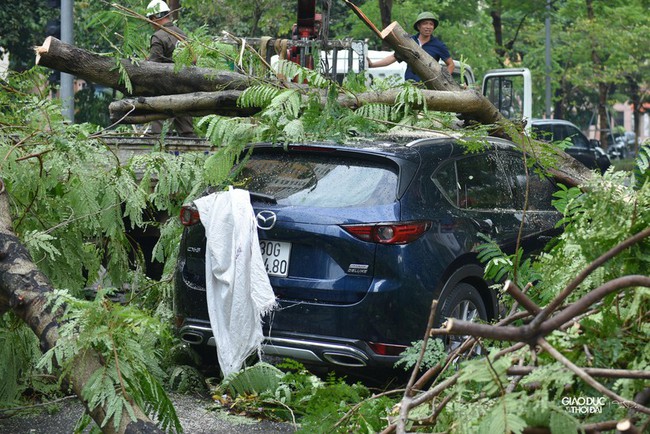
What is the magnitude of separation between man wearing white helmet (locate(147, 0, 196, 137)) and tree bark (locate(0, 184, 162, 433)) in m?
2.68

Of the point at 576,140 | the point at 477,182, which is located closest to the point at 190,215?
the point at 477,182

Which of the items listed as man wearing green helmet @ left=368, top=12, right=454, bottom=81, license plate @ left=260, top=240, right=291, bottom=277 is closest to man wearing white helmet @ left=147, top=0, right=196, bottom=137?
license plate @ left=260, top=240, right=291, bottom=277

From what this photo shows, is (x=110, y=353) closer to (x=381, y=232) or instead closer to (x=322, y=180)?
(x=381, y=232)

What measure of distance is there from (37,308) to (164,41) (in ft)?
19.3

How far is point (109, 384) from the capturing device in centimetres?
369

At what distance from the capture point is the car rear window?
618 centimetres

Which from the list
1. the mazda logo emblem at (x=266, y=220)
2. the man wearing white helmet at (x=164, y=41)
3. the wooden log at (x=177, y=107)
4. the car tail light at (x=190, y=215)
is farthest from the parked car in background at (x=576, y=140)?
the mazda logo emblem at (x=266, y=220)

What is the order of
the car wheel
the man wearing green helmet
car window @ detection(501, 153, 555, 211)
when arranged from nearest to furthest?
the car wheel, car window @ detection(501, 153, 555, 211), the man wearing green helmet

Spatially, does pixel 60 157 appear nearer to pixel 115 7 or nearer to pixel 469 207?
pixel 115 7

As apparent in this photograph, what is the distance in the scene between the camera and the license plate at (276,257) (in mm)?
6133

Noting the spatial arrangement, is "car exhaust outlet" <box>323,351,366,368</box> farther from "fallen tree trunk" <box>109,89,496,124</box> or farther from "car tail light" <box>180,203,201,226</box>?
"fallen tree trunk" <box>109,89,496,124</box>

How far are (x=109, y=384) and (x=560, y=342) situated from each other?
5.68 feet

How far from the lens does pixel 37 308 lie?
13.5 feet

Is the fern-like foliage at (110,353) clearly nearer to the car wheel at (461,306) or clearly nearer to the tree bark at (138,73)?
the car wheel at (461,306)
